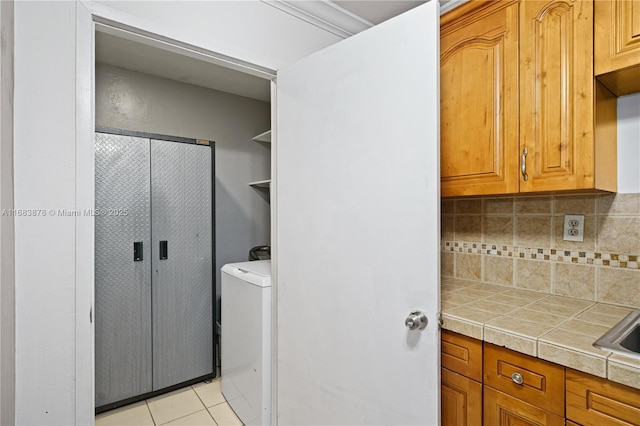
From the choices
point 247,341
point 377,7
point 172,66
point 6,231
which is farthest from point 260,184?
point 6,231

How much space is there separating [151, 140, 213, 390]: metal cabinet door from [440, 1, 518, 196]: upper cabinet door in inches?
68.1

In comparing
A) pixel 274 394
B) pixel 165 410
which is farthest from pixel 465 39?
pixel 165 410

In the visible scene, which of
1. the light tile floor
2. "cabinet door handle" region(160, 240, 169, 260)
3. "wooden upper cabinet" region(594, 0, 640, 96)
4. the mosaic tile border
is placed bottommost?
the light tile floor

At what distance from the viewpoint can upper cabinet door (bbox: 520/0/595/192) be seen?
118 centimetres

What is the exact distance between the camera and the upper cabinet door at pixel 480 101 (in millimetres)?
1374

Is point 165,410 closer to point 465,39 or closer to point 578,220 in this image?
point 578,220

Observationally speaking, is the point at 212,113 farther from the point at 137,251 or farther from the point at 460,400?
the point at 460,400

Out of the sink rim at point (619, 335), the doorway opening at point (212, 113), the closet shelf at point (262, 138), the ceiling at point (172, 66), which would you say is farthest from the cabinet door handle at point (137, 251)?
the sink rim at point (619, 335)

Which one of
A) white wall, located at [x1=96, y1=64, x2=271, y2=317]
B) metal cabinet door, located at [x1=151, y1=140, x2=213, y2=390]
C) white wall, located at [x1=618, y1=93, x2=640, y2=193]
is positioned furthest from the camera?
white wall, located at [x1=96, y1=64, x2=271, y2=317]

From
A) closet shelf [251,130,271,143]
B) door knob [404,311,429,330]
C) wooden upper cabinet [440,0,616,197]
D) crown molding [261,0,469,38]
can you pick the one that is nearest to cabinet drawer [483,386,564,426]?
door knob [404,311,429,330]

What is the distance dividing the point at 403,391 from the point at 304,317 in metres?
0.54

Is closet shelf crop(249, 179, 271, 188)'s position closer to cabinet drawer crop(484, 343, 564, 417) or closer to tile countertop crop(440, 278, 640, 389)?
tile countertop crop(440, 278, 640, 389)

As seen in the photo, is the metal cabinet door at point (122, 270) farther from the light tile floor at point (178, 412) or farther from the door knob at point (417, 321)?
the door knob at point (417, 321)

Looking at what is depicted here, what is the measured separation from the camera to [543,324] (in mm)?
1157
